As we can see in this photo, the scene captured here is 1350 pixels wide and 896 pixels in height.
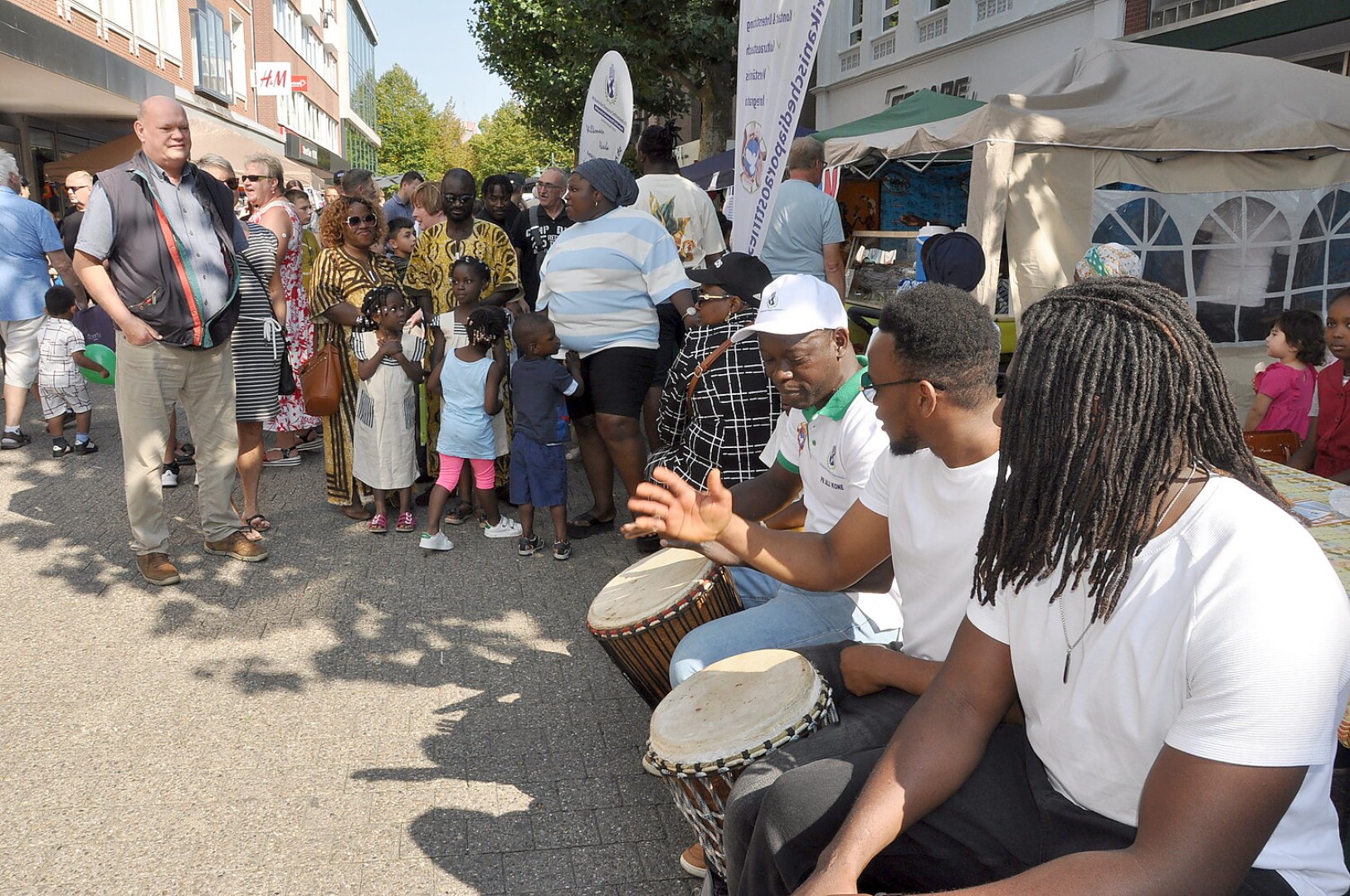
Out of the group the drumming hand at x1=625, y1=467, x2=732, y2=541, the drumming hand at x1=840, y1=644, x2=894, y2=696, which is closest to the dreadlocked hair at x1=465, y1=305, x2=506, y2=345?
the drumming hand at x1=625, y1=467, x2=732, y2=541

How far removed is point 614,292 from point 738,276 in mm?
1090

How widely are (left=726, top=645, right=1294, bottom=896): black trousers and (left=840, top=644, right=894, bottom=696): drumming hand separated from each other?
0.42 metres

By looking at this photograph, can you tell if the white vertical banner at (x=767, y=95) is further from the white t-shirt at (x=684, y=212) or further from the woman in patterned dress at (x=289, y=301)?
the woman in patterned dress at (x=289, y=301)

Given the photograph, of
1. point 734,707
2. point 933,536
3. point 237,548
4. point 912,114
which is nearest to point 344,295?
point 237,548

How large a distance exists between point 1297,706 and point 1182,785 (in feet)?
0.65

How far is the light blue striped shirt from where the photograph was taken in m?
5.73

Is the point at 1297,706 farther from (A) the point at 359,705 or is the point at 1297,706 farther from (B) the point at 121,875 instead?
(A) the point at 359,705

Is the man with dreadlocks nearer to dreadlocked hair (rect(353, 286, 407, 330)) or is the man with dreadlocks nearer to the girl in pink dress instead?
the girl in pink dress

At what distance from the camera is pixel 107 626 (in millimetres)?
4766

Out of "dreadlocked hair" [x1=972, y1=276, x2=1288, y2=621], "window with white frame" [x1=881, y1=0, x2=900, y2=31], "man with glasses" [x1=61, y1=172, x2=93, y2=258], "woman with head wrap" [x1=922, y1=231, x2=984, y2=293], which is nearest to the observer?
"dreadlocked hair" [x1=972, y1=276, x2=1288, y2=621]

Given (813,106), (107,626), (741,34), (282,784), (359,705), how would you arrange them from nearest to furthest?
(282,784)
(359,705)
(107,626)
(741,34)
(813,106)

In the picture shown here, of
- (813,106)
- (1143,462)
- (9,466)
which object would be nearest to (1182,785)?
(1143,462)

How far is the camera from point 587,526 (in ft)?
20.4

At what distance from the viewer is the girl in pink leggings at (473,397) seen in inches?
233
